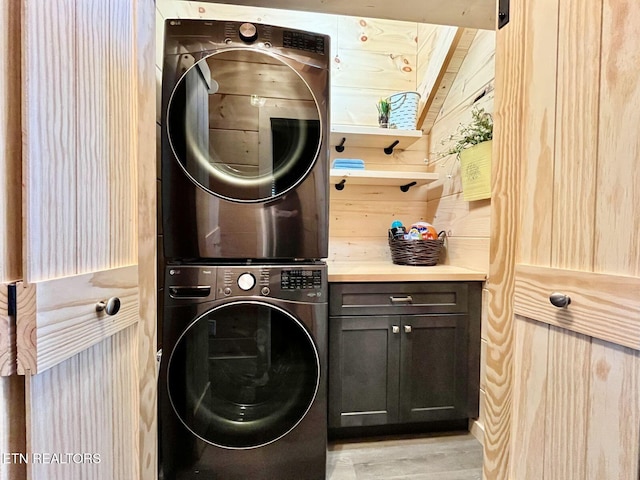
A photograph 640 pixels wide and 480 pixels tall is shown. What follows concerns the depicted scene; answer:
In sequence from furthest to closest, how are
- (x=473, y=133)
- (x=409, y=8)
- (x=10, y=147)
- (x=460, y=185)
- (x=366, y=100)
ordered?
(x=366, y=100), (x=460, y=185), (x=473, y=133), (x=409, y=8), (x=10, y=147)

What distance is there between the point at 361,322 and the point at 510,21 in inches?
46.6

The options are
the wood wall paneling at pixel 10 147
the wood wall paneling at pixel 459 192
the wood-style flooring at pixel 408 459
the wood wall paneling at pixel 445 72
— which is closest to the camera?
the wood wall paneling at pixel 10 147

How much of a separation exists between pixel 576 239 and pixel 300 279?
0.87 meters

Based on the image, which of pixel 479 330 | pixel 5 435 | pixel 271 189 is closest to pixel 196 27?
pixel 271 189

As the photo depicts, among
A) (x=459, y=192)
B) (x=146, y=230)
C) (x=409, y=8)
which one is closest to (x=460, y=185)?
(x=459, y=192)

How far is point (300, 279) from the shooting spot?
123 centimetres

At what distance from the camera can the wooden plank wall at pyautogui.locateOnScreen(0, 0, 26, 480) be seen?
38 centimetres

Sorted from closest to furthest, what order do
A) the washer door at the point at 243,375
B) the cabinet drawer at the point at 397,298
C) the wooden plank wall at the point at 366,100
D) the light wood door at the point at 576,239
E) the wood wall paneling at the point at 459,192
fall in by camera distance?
1. the light wood door at the point at 576,239
2. the washer door at the point at 243,375
3. the cabinet drawer at the point at 397,298
4. the wood wall paneling at the point at 459,192
5. the wooden plank wall at the point at 366,100

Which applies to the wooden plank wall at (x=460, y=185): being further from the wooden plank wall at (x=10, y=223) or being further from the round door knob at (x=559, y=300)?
the wooden plank wall at (x=10, y=223)

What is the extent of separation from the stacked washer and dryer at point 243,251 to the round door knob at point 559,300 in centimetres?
79

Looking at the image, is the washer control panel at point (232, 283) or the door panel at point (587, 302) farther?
the washer control panel at point (232, 283)

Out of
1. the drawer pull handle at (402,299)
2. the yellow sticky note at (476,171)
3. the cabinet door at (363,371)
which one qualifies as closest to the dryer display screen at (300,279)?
the cabinet door at (363,371)

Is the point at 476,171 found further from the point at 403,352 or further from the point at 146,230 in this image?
the point at 146,230

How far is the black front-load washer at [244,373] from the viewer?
1.18 m
